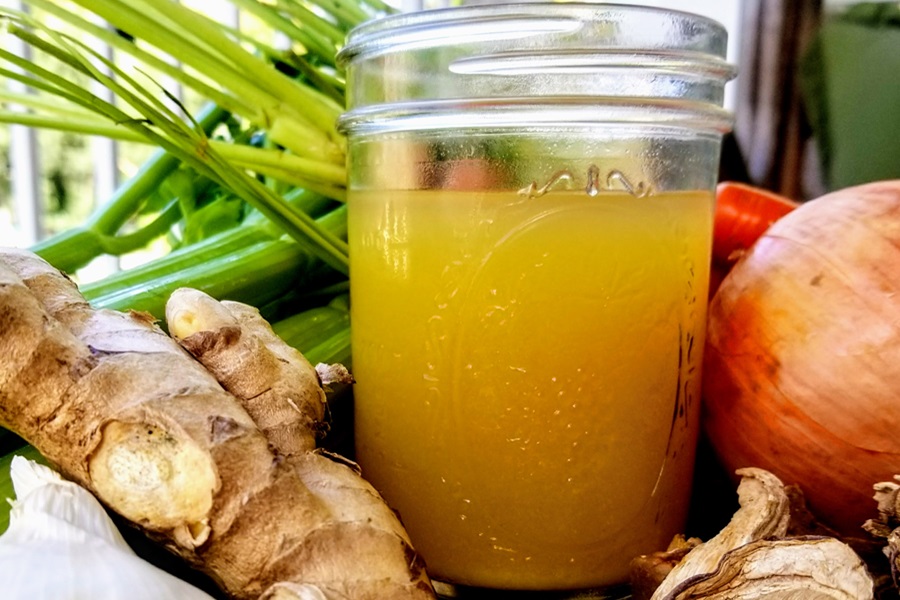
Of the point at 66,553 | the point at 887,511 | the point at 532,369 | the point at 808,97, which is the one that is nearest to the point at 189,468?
the point at 66,553

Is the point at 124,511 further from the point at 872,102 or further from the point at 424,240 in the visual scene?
the point at 872,102

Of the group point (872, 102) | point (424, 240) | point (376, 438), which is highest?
point (872, 102)

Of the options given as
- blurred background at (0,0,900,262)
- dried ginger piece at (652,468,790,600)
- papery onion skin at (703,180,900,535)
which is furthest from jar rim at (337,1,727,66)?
blurred background at (0,0,900,262)

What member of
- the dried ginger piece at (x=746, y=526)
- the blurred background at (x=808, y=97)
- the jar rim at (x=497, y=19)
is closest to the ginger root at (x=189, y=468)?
the dried ginger piece at (x=746, y=526)

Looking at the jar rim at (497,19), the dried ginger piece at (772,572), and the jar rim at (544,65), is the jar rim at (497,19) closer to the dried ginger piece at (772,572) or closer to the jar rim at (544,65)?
the jar rim at (544,65)

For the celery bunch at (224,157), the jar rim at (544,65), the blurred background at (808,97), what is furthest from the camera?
the blurred background at (808,97)

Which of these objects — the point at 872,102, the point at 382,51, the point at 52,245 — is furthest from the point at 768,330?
the point at 872,102
